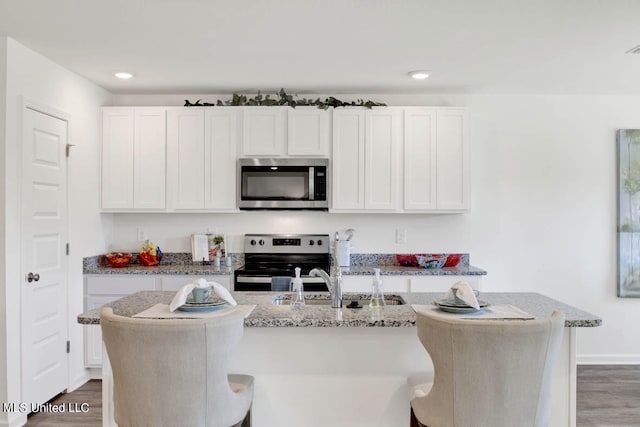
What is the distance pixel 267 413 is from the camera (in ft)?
7.00

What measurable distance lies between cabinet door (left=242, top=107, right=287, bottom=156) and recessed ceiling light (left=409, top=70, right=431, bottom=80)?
44.5 inches

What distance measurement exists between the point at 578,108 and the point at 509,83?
0.91m

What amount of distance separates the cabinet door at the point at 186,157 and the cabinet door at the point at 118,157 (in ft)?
1.14

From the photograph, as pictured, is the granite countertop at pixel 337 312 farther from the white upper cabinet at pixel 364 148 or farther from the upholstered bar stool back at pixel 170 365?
the white upper cabinet at pixel 364 148

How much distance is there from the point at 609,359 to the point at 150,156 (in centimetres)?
456

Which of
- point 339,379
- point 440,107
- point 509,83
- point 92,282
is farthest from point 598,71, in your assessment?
point 92,282

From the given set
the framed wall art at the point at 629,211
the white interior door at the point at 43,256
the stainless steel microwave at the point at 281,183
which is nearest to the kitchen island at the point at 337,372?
the white interior door at the point at 43,256

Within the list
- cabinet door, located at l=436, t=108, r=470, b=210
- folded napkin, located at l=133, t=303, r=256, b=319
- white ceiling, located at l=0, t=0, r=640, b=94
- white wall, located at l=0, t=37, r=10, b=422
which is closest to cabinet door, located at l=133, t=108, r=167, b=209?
white ceiling, located at l=0, t=0, r=640, b=94

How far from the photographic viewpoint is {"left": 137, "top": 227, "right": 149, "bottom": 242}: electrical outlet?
4477 mm

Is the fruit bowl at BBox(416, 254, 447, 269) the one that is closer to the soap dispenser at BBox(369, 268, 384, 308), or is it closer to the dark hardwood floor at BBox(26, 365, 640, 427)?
the dark hardwood floor at BBox(26, 365, 640, 427)

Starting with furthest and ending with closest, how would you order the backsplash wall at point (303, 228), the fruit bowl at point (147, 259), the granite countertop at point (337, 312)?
the backsplash wall at point (303, 228) → the fruit bowl at point (147, 259) → the granite countertop at point (337, 312)

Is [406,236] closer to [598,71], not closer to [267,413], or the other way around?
[598,71]

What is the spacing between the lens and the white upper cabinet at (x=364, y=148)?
411 centimetres

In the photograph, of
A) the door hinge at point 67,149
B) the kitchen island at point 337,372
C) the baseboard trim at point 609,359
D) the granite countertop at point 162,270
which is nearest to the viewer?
the kitchen island at point 337,372
